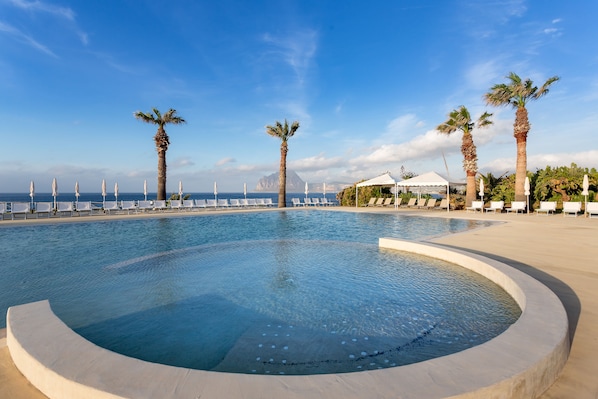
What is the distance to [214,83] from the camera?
2139cm

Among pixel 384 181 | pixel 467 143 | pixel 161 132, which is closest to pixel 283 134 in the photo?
pixel 384 181

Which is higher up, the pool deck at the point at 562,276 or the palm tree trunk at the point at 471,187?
the palm tree trunk at the point at 471,187

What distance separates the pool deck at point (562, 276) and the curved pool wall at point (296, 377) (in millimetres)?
87

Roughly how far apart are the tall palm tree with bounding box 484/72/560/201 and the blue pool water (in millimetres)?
16407

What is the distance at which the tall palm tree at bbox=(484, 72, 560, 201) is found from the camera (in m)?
18.2

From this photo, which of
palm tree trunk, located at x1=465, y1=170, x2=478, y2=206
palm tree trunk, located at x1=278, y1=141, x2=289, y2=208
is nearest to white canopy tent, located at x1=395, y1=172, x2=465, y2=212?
palm tree trunk, located at x1=465, y1=170, x2=478, y2=206

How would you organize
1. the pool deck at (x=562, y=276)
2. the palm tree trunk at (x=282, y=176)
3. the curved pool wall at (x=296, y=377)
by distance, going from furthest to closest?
1. the palm tree trunk at (x=282, y=176)
2. the pool deck at (x=562, y=276)
3. the curved pool wall at (x=296, y=377)

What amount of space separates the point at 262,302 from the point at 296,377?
2599mm

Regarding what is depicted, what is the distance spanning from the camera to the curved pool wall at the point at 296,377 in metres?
1.73

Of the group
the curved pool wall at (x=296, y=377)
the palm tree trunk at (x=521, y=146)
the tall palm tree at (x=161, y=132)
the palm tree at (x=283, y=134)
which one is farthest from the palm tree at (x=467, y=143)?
the curved pool wall at (x=296, y=377)

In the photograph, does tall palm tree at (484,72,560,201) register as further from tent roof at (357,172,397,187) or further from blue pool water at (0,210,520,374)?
blue pool water at (0,210,520,374)

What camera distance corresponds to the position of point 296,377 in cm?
187

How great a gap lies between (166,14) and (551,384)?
649 inches

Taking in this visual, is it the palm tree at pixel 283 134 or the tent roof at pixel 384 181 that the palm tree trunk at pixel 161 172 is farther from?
the tent roof at pixel 384 181
